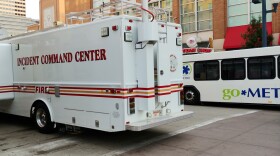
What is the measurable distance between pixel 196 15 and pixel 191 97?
13640 mm

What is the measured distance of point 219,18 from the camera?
84.6 feet

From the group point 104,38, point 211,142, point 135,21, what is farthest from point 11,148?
point 211,142

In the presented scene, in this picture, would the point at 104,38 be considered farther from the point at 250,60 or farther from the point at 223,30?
the point at 223,30

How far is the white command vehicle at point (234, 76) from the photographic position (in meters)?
13.0

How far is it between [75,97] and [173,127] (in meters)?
3.17

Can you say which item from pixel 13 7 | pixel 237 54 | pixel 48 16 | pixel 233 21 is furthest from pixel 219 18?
pixel 48 16

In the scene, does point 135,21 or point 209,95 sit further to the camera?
point 209,95

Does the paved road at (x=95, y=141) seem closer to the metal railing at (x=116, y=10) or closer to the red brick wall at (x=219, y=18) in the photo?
the metal railing at (x=116, y=10)

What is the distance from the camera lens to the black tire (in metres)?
15.7

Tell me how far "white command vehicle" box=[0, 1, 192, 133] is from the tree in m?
14.6

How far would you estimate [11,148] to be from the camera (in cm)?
770

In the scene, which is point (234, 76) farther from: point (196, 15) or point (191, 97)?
point (196, 15)

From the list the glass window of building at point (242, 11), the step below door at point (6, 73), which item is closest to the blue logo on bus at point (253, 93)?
the step below door at point (6, 73)

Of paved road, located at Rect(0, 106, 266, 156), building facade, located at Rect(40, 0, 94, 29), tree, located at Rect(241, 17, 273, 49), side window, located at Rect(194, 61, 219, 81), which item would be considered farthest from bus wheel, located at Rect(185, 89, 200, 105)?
building facade, located at Rect(40, 0, 94, 29)
